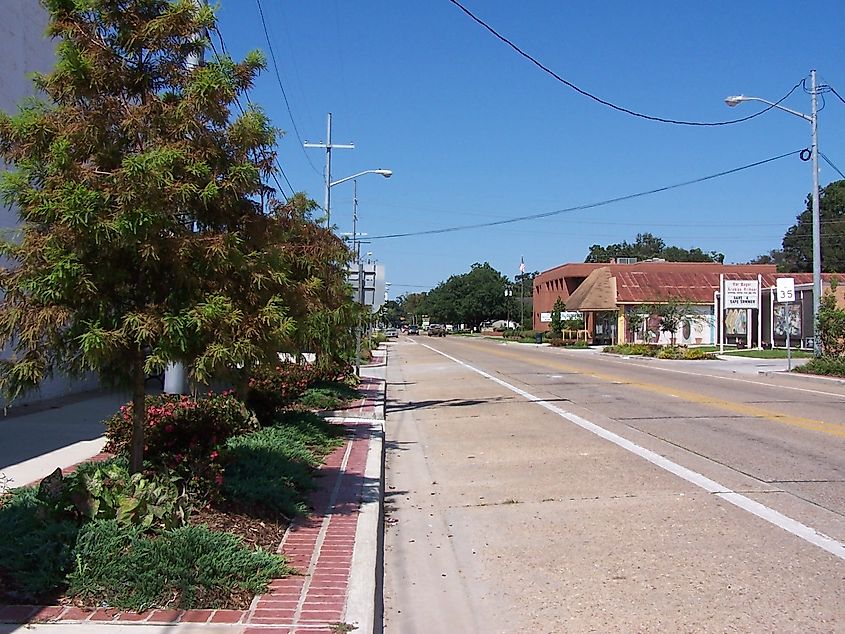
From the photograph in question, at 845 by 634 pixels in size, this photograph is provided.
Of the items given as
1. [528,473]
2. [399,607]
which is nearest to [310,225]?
[528,473]

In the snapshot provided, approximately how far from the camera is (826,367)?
27.1 m

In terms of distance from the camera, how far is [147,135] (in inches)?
231

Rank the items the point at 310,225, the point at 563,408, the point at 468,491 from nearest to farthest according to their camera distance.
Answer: the point at 468,491
the point at 310,225
the point at 563,408

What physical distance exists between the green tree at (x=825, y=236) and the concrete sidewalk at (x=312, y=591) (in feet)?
308

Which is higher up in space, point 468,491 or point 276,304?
point 276,304

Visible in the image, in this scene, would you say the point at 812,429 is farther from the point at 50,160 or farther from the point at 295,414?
the point at 50,160

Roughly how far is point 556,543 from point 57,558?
391cm

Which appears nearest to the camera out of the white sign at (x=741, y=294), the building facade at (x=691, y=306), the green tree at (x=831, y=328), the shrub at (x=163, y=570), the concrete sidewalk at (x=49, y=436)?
the shrub at (x=163, y=570)

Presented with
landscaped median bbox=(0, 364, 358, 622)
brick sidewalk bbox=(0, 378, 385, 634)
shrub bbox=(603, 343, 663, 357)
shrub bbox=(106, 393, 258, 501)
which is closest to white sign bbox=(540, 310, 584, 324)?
shrub bbox=(603, 343, 663, 357)

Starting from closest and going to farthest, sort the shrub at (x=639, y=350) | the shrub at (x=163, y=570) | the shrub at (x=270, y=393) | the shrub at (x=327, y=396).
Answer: the shrub at (x=163, y=570)
the shrub at (x=270, y=393)
the shrub at (x=327, y=396)
the shrub at (x=639, y=350)

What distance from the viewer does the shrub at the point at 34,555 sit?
496 centimetres

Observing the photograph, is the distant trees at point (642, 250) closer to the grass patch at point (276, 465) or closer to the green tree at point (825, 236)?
the green tree at point (825, 236)

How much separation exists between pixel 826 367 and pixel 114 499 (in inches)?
1031

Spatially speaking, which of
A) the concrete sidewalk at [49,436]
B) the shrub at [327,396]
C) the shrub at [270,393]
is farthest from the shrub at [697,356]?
the shrub at [270,393]
